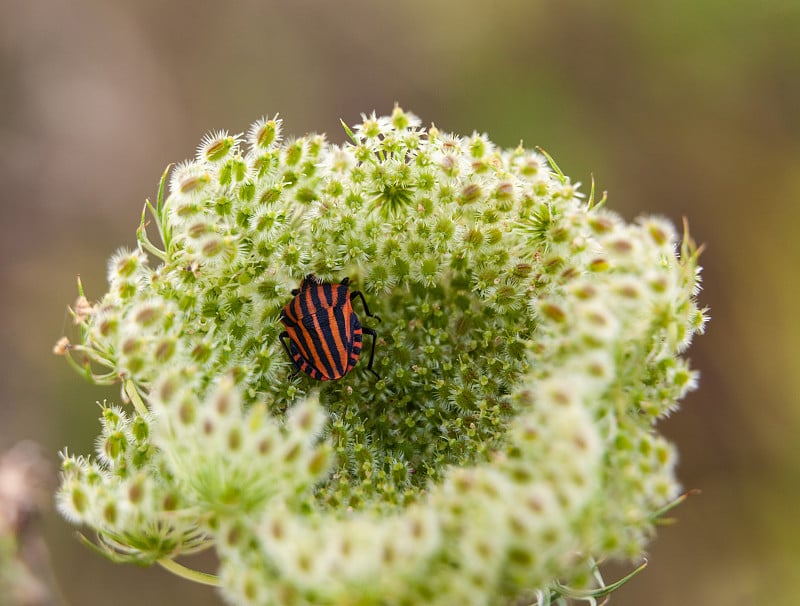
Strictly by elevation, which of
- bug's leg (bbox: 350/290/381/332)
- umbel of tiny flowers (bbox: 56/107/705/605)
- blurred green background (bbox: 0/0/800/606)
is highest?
blurred green background (bbox: 0/0/800/606)

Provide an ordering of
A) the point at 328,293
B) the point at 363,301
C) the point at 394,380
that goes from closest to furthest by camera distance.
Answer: the point at 328,293, the point at 394,380, the point at 363,301

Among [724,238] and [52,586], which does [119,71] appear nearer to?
[724,238]

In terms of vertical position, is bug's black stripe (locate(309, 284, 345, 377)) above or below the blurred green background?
below

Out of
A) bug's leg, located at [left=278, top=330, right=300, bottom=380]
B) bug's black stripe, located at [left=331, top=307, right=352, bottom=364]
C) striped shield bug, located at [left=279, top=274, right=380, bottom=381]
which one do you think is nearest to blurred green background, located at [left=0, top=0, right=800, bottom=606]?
bug's leg, located at [left=278, top=330, right=300, bottom=380]

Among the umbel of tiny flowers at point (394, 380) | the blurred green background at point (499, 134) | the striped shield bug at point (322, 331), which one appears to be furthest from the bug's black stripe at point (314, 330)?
the blurred green background at point (499, 134)

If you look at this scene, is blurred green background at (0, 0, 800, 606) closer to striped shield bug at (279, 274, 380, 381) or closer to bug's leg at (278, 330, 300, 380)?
bug's leg at (278, 330, 300, 380)

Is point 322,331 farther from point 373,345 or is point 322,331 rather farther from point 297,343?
point 373,345

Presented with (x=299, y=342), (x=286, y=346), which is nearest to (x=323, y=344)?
(x=299, y=342)
